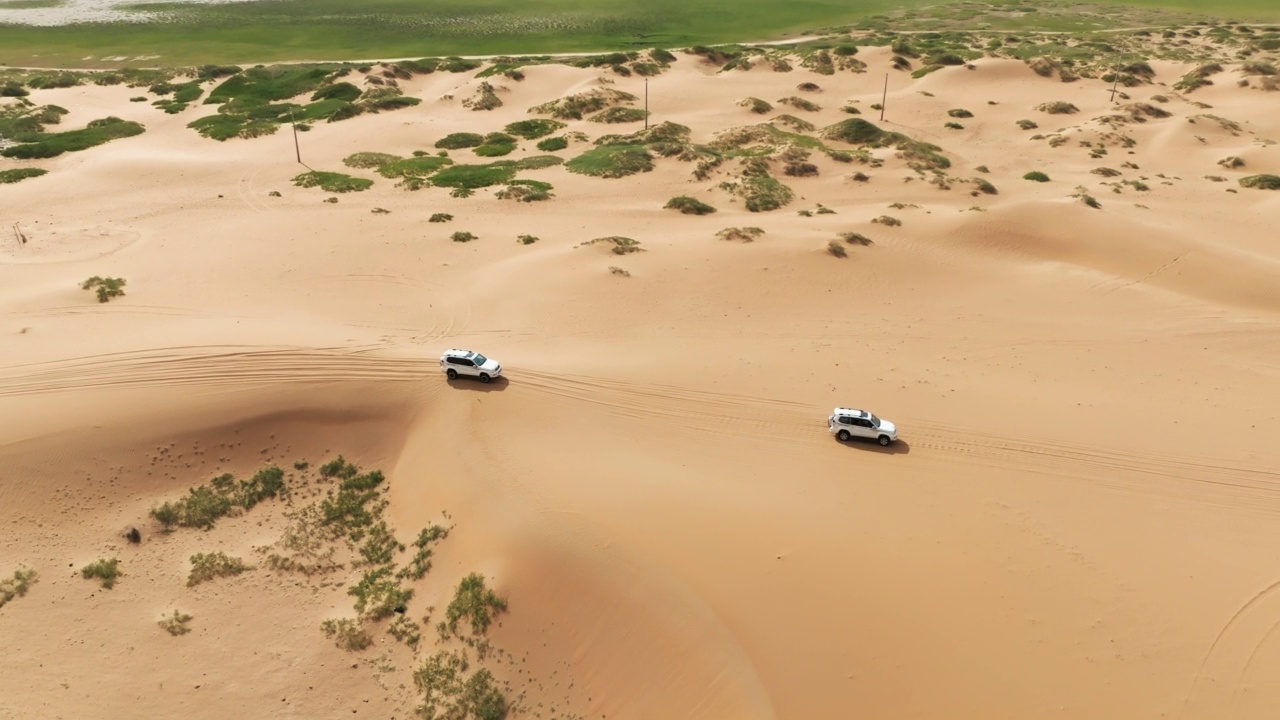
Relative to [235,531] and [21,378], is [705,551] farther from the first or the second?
Answer: [21,378]

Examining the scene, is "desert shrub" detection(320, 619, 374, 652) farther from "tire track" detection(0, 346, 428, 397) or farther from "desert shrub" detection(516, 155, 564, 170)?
"desert shrub" detection(516, 155, 564, 170)

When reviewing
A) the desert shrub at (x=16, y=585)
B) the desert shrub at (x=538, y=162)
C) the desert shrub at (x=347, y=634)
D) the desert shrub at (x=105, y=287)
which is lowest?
the desert shrub at (x=347, y=634)

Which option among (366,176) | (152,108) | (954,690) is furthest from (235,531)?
(152,108)

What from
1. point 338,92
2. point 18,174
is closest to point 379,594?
point 18,174

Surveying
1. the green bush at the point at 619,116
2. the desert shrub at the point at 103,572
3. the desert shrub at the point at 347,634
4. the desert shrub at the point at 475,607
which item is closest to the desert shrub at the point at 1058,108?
the green bush at the point at 619,116

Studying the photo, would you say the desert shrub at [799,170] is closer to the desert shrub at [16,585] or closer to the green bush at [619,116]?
the green bush at [619,116]

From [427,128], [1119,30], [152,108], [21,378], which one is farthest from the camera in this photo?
[1119,30]

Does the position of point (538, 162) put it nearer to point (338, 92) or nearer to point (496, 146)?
point (496, 146)
